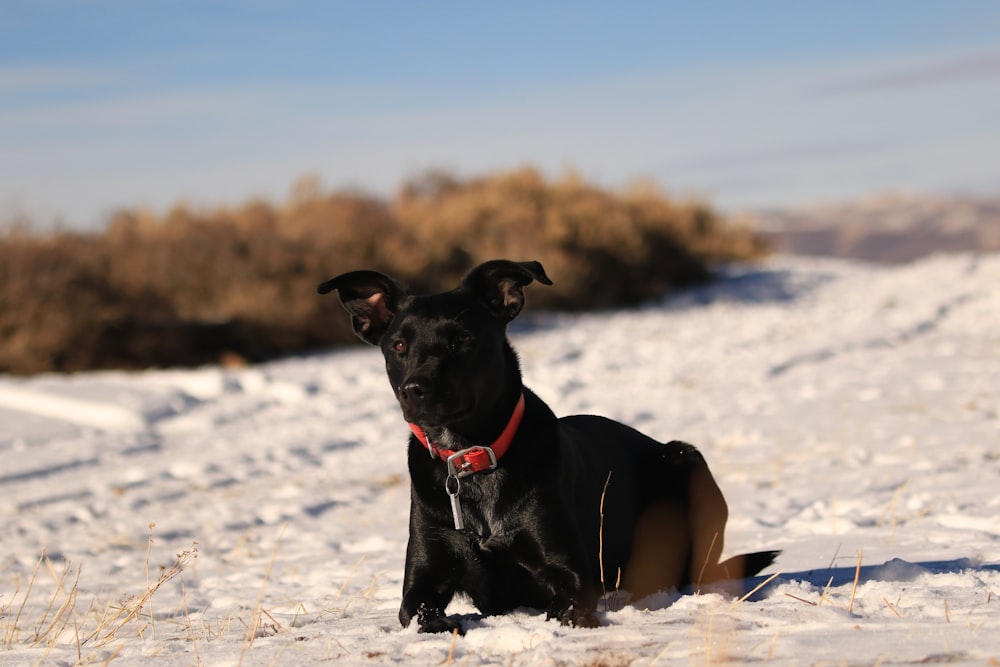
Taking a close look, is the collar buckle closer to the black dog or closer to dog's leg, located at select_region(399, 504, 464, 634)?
the black dog

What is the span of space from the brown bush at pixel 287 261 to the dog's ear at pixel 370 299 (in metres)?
10.6

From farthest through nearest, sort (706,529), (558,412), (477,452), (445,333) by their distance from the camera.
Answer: (558,412)
(706,529)
(445,333)
(477,452)

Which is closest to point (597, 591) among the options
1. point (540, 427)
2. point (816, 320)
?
point (540, 427)

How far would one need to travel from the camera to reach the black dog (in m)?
3.28

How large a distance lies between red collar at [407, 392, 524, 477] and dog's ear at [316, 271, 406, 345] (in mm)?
506

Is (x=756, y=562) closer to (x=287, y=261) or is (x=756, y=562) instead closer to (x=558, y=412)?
(x=558, y=412)

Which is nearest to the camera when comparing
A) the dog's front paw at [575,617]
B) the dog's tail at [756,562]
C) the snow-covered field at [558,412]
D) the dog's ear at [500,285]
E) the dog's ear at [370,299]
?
the snow-covered field at [558,412]

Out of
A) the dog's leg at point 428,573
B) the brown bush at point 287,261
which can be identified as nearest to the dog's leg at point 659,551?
the dog's leg at point 428,573

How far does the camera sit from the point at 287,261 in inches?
642

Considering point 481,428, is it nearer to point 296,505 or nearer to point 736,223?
point 296,505

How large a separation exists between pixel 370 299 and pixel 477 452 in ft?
2.65

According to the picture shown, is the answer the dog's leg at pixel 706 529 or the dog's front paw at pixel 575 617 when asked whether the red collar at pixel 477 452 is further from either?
the dog's leg at pixel 706 529

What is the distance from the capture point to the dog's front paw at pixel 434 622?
10.3 feet

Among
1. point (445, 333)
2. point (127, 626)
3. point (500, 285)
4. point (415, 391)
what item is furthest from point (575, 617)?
point (127, 626)
